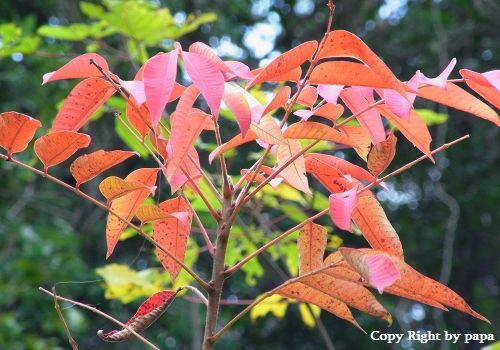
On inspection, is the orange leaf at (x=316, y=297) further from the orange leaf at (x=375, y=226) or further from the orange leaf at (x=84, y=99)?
the orange leaf at (x=84, y=99)

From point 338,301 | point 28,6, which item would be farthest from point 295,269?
point 28,6

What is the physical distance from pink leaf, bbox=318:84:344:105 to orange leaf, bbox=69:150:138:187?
15 cm

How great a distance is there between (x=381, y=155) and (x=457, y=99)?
0.22 feet

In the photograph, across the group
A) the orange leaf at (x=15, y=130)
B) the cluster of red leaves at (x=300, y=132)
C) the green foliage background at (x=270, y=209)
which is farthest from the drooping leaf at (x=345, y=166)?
the green foliage background at (x=270, y=209)

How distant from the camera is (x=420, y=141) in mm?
574

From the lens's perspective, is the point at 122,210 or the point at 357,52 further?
the point at 122,210

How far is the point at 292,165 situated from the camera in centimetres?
57

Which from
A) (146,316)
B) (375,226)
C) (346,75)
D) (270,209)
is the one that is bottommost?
(270,209)

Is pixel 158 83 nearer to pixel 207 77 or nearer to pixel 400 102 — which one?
pixel 207 77

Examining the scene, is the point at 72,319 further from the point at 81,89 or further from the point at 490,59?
the point at 490,59

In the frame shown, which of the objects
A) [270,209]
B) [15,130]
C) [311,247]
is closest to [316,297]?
[311,247]

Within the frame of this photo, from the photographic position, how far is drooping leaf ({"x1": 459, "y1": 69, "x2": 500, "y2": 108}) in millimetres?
534

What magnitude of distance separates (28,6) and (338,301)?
14.9ft

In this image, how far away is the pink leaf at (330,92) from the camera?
0.56 m
